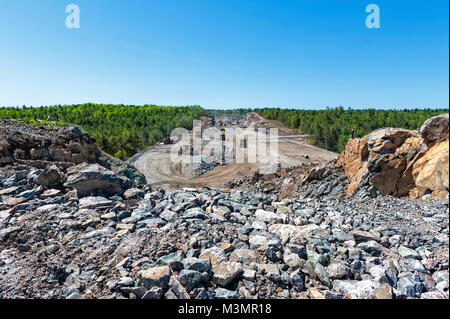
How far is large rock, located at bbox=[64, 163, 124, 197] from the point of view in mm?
6461

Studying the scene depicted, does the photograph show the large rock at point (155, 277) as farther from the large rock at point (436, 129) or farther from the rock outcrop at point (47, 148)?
the large rock at point (436, 129)

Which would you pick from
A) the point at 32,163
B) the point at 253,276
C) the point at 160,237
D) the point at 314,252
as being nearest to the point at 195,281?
the point at 253,276

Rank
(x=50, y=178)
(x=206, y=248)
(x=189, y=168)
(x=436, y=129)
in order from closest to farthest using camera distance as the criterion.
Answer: (x=206, y=248), (x=50, y=178), (x=436, y=129), (x=189, y=168)

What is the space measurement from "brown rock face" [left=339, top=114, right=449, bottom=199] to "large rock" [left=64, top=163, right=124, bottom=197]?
889cm

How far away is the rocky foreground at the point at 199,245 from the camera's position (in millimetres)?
3318

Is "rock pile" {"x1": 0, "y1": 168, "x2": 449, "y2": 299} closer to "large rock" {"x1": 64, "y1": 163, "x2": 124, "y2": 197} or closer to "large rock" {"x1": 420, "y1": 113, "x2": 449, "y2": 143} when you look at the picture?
"large rock" {"x1": 64, "y1": 163, "x2": 124, "y2": 197}

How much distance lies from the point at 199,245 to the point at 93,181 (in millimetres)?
4154

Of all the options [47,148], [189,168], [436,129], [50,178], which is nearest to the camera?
[50,178]

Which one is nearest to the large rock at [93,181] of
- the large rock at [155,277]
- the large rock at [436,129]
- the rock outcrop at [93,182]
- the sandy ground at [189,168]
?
the rock outcrop at [93,182]

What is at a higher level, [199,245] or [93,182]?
Result: [93,182]

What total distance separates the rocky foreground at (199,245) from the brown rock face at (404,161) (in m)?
0.86

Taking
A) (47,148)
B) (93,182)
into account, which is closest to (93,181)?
(93,182)

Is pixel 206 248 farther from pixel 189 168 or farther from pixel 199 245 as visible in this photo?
pixel 189 168

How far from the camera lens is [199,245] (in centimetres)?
418
